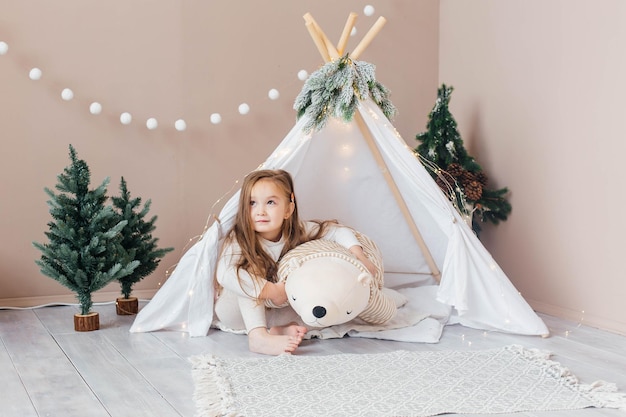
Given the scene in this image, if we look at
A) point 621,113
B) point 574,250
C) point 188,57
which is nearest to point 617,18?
point 621,113

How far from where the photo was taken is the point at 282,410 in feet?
5.85

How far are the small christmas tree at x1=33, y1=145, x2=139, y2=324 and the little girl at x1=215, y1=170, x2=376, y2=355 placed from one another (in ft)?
1.33

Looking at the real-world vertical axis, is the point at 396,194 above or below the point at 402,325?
above

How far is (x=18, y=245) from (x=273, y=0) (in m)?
1.66

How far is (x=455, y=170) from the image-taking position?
3.41 meters

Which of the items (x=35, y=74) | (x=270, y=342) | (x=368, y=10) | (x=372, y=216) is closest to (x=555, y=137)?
(x=372, y=216)

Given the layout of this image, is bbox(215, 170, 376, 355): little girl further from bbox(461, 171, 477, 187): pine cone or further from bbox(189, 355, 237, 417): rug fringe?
bbox(461, 171, 477, 187): pine cone

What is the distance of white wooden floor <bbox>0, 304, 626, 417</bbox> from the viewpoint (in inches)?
72.8

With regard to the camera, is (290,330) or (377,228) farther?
(377,228)

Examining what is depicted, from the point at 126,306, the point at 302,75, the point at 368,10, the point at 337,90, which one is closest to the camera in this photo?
the point at 337,90

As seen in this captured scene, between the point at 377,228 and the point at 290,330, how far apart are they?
0.91 m

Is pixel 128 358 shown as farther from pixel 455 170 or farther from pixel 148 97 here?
pixel 455 170

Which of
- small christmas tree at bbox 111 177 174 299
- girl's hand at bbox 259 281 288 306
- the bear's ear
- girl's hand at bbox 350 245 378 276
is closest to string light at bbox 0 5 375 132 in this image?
small christmas tree at bbox 111 177 174 299

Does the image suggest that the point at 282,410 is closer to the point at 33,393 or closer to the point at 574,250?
A: the point at 33,393
